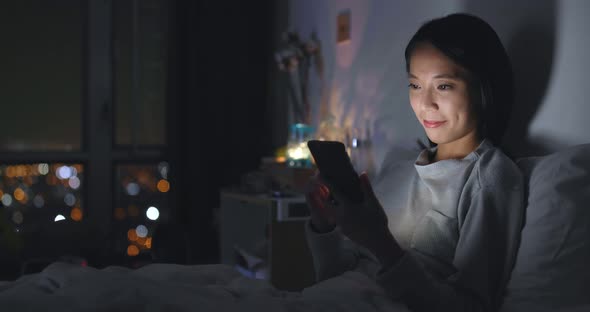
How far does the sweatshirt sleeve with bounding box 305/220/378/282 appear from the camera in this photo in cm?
142

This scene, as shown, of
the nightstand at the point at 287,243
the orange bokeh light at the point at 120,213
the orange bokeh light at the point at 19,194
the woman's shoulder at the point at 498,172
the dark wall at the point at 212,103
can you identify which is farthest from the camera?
the orange bokeh light at the point at 120,213

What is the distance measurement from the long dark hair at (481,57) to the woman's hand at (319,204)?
0.49 m

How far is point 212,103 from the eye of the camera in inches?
138

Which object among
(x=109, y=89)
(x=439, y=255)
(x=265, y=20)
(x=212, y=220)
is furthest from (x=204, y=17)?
(x=439, y=255)

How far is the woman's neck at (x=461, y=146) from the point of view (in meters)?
1.46

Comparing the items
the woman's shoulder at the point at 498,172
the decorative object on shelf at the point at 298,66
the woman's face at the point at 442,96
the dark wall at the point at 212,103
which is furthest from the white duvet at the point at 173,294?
the dark wall at the point at 212,103

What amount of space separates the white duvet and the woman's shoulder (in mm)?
363

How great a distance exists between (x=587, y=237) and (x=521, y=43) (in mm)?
732

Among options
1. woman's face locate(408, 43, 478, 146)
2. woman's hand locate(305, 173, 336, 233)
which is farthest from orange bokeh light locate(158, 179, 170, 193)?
woman's face locate(408, 43, 478, 146)

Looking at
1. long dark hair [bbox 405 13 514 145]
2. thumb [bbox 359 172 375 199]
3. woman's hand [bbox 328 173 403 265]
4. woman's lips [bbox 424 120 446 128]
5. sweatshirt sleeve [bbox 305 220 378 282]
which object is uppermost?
long dark hair [bbox 405 13 514 145]

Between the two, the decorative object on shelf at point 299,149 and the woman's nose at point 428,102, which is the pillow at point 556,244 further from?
the decorative object on shelf at point 299,149

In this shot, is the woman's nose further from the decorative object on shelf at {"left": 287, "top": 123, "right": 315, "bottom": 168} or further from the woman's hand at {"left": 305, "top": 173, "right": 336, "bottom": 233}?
the decorative object on shelf at {"left": 287, "top": 123, "right": 315, "bottom": 168}

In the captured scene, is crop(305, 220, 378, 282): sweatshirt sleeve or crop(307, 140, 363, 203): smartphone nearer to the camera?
crop(307, 140, 363, 203): smartphone

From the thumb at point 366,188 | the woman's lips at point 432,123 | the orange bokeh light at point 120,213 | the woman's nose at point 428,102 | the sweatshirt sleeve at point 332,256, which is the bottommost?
the orange bokeh light at point 120,213
